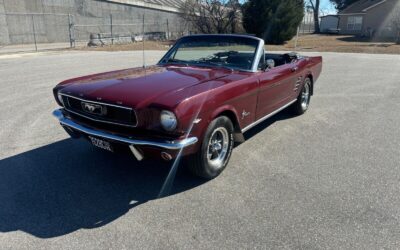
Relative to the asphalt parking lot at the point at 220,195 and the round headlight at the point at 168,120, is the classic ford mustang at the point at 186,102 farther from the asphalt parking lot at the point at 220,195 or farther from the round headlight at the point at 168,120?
the asphalt parking lot at the point at 220,195

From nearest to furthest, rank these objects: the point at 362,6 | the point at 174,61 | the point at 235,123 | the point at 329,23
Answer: the point at 235,123
the point at 174,61
the point at 362,6
the point at 329,23

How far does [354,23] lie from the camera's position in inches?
1786

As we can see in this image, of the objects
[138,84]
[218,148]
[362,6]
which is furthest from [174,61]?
[362,6]

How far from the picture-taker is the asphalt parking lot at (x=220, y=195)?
113 inches

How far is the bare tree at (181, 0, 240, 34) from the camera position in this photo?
1264 inches

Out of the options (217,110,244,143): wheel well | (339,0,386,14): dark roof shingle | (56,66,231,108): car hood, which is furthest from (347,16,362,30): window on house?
(217,110,244,143): wheel well

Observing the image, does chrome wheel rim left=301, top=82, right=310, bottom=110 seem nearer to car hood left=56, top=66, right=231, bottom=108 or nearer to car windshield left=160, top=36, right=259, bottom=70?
car windshield left=160, top=36, right=259, bottom=70

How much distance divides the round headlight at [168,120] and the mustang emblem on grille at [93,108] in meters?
0.71

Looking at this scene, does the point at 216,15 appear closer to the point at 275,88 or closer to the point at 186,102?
the point at 275,88

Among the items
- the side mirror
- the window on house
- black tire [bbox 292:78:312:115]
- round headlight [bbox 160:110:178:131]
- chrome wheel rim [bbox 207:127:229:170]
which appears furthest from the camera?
the window on house

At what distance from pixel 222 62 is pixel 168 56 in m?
0.99

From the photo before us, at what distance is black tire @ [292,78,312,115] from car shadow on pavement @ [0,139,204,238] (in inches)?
127

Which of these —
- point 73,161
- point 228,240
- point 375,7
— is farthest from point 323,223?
point 375,7

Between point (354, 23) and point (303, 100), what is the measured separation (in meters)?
44.6
